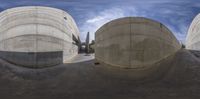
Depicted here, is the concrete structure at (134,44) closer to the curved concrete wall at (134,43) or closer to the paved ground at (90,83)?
the curved concrete wall at (134,43)

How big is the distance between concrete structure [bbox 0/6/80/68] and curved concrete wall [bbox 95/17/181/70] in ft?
18.8

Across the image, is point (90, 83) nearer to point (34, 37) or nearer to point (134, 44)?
A: point (134, 44)

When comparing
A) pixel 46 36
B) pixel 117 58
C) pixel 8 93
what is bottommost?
pixel 8 93

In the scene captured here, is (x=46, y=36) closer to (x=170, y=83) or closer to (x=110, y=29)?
(x=110, y=29)

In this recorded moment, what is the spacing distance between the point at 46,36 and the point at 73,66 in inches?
220

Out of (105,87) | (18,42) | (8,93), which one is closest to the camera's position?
(8,93)

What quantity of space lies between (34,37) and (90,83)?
1036 cm

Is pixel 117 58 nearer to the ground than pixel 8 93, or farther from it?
farther from it

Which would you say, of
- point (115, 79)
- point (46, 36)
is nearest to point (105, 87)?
point (115, 79)

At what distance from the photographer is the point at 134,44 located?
25312 mm

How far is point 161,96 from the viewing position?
18.2m

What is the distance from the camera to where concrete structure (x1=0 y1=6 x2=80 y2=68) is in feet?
92.0

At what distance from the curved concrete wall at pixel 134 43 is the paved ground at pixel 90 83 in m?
1.67

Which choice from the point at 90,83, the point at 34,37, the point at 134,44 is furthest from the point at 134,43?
the point at 34,37
